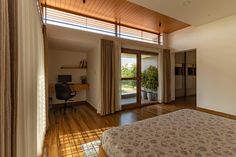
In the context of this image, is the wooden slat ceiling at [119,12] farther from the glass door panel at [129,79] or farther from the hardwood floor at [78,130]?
the hardwood floor at [78,130]

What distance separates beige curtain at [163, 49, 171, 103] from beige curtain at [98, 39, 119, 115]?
8.24 ft

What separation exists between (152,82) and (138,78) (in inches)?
35.2

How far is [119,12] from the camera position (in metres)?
4.14

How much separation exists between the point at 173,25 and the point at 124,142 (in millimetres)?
5109

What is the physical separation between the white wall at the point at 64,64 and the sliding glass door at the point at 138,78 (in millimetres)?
1848

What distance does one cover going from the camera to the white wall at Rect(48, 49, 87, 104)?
4.98 m

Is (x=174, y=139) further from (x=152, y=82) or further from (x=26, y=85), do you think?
(x=152, y=82)

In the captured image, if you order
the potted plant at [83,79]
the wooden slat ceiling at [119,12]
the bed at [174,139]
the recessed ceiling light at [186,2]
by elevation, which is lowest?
the bed at [174,139]

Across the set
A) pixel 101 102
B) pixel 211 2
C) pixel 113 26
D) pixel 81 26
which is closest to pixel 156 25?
pixel 113 26

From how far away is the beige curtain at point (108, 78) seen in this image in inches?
164

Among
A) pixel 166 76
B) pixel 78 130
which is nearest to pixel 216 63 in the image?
pixel 166 76

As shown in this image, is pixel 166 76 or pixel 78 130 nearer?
pixel 78 130

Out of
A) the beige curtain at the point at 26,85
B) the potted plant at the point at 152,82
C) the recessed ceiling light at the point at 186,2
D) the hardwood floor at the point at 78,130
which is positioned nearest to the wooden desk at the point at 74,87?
the hardwood floor at the point at 78,130

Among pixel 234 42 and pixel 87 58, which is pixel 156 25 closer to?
pixel 234 42
